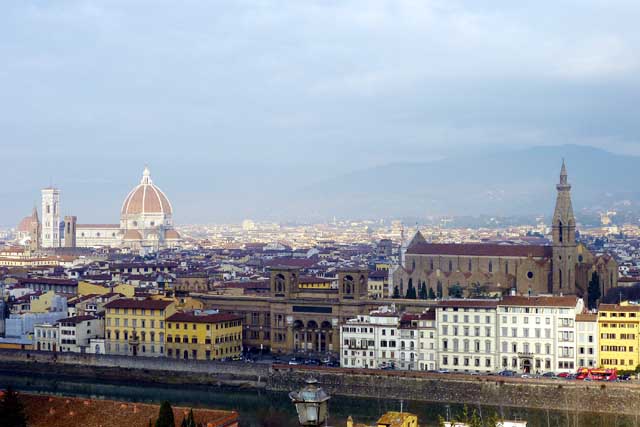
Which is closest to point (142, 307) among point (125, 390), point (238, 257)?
point (125, 390)

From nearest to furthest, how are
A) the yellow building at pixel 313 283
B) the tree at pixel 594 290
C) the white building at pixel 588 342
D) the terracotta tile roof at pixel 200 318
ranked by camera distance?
the white building at pixel 588 342
the terracotta tile roof at pixel 200 318
the yellow building at pixel 313 283
the tree at pixel 594 290

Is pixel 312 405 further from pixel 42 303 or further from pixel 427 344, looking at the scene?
pixel 42 303

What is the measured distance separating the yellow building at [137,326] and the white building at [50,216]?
12670 cm

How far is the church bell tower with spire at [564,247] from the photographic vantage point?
64.6 metres

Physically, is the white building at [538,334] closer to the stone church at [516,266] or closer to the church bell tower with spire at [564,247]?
the stone church at [516,266]

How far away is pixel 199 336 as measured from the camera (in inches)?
2012

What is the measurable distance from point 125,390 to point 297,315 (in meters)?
9.62

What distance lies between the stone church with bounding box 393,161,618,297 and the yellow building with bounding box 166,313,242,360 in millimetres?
15645

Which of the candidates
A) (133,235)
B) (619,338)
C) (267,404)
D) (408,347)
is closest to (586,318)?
(619,338)

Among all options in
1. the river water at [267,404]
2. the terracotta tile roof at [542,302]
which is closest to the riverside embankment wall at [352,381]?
the river water at [267,404]

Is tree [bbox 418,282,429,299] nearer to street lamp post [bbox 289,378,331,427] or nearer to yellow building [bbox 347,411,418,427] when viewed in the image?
yellow building [bbox 347,411,418,427]

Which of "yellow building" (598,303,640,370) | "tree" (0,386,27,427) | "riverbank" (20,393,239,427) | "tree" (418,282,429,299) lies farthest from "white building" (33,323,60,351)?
"yellow building" (598,303,640,370)

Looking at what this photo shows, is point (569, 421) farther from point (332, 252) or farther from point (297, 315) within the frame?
point (332, 252)

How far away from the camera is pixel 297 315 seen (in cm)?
5397
